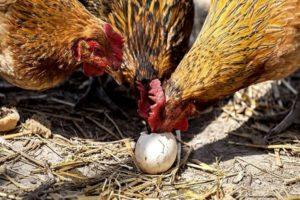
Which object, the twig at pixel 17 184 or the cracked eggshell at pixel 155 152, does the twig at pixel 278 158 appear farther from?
the twig at pixel 17 184

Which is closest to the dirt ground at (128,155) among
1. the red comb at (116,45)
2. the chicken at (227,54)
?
the chicken at (227,54)

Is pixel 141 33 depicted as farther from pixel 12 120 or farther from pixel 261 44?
pixel 12 120

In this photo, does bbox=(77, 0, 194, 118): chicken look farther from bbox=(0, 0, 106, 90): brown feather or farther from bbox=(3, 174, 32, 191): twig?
bbox=(3, 174, 32, 191): twig

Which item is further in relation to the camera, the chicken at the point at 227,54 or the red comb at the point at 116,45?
the red comb at the point at 116,45

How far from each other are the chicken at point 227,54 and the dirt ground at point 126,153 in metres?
0.43

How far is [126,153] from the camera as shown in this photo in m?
3.92

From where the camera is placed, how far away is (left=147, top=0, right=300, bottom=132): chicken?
354cm

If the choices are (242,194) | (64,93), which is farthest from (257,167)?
(64,93)

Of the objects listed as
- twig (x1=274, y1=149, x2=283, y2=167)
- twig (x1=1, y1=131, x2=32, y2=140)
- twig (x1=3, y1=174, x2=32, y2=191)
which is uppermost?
twig (x1=274, y1=149, x2=283, y2=167)

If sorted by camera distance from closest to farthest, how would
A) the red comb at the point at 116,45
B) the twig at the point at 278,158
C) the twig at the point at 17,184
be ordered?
the twig at the point at 17,184 → the red comb at the point at 116,45 → the twig at the point at 278,158

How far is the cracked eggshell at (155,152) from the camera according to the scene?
3496 mm

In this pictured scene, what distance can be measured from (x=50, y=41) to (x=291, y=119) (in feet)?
7.08

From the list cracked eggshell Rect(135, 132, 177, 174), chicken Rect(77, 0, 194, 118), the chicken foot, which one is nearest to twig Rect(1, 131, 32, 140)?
the chicken foot

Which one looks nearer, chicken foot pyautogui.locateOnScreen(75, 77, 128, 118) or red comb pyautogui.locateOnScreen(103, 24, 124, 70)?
red comb pyautogui.locateOnScreen(103, 24, 124, 70)
